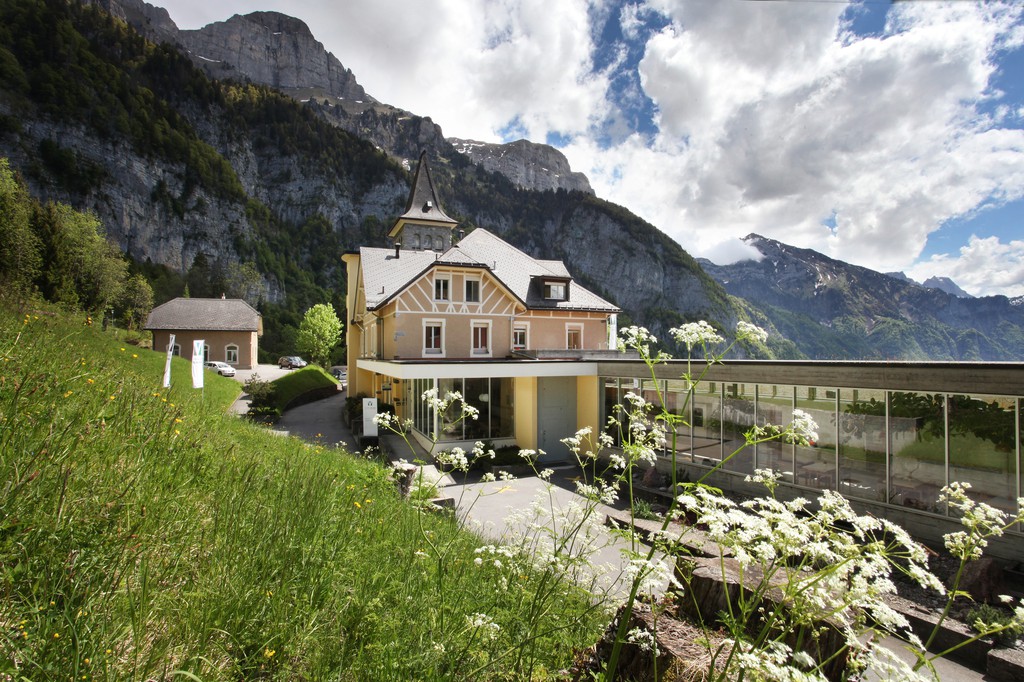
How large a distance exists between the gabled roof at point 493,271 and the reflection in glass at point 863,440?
14.3 m

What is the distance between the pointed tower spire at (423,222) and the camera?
3891 centimetres

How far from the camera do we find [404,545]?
3947 mm

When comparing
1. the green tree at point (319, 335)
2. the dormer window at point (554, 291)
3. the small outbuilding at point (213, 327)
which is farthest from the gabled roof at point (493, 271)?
the small outbuilding at point (213, 327)

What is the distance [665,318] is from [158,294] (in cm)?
10754

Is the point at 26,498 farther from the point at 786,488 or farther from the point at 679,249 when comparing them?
the point at 679,249

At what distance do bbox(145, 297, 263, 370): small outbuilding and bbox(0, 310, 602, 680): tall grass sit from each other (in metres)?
48.3

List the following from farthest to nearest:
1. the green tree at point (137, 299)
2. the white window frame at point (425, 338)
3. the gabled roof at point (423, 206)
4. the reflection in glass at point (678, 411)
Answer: the green tree at point (137, 299) → the gabled roof at point (423, 206) → the white window frame at point (425, 338) → the reflection in glass at point (678, 411)

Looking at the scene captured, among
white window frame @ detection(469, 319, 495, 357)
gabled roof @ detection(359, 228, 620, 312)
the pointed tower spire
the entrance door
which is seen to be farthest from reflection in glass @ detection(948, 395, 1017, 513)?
the pointed tower spire

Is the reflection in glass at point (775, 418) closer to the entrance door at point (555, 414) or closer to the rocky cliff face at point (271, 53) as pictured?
the entrance door at point (555, 414)

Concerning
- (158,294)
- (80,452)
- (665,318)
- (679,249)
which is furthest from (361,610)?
(679,249)

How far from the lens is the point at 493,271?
22.0m

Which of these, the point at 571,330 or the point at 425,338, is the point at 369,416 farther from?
the point at 571,330

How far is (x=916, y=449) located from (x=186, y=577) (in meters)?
11.3

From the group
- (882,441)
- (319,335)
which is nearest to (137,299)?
(319,335)
